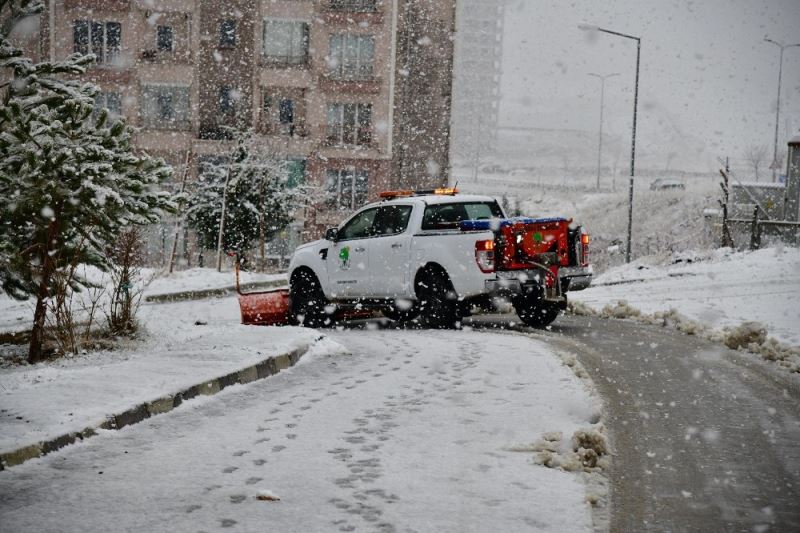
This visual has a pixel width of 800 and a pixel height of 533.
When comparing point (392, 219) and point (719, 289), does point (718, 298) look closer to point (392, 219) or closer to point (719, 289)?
point (719, 289)

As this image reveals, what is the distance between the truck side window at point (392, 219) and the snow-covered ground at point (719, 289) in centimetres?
487

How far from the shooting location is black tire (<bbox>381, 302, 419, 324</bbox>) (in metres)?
14.1

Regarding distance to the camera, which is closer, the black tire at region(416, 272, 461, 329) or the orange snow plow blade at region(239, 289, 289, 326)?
the black tire at region(416, 272, 461, 329)

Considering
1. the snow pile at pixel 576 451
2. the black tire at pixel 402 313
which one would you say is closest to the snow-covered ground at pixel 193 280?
the black tire at pixel 402 313

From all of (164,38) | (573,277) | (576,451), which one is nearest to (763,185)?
(573,277)

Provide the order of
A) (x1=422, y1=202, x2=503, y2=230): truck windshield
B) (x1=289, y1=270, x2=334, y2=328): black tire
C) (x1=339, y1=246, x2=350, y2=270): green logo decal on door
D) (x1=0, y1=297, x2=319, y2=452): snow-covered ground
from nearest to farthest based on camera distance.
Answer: (x1=0, y1=297, x2=319, y2=452): snow-covered ground, (x1=422, y1=202, x2=503, y2=230): truck windshield, (x1=339, y1=246, x2=350, y2=270): green logo decal on door, (x1=289, y1=270, x2=334, y2=328): black tire

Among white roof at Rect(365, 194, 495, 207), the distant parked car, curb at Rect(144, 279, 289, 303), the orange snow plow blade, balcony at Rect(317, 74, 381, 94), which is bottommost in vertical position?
curb at Rect(144, 279, 289, 303)

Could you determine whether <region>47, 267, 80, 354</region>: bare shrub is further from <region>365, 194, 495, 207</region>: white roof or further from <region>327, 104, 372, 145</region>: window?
<region>327, 104, 372, 145</region>: window

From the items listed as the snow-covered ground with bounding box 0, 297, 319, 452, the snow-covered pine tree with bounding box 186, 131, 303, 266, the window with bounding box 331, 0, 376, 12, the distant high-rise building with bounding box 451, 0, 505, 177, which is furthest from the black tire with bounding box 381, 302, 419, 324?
the distant high-rise building with bounding box 451, 0, 505, 177

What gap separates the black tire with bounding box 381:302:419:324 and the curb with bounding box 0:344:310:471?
3.42 meters

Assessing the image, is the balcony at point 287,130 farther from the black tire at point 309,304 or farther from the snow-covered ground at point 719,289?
the black tire at point 309,304

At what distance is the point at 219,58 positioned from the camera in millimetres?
43000

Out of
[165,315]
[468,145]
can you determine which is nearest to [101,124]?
[165,315]

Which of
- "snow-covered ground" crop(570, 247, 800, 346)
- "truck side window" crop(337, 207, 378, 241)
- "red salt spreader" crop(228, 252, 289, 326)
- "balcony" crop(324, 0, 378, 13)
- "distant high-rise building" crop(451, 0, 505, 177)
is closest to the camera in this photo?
"truck side window" crop(337, 207, 378, 241)
